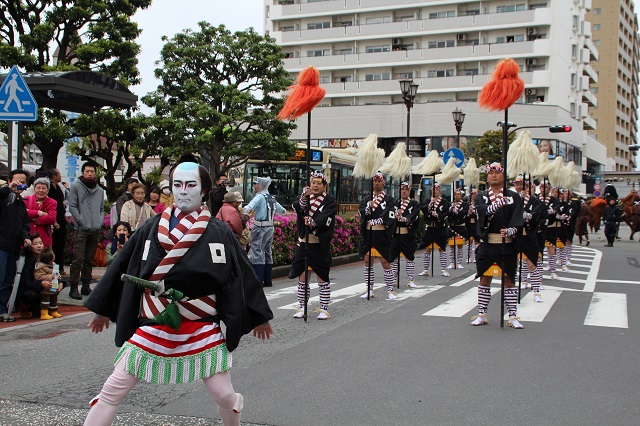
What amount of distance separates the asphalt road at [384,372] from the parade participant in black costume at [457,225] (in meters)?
6.48

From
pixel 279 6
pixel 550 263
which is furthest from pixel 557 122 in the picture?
pixel 550 263

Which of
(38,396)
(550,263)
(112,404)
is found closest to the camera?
(112,404)

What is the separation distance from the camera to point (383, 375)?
6266mm

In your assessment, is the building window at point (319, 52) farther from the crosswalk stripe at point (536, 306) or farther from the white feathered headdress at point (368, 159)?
the crosswalk stripe at point (536, 306)

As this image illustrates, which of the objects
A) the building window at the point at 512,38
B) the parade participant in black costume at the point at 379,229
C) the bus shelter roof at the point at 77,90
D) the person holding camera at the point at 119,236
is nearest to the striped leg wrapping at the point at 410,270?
the parade participant in black costume at the point at 379,229

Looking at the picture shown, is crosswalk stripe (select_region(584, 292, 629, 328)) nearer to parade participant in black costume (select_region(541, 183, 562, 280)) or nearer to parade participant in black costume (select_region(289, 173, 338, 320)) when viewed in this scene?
parade participant in black costume (select_region(541, 183, 562, 280))

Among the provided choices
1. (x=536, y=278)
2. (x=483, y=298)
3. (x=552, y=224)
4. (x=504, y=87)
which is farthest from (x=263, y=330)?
(x=552, y=224)

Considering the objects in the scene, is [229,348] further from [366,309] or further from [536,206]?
[536,206]

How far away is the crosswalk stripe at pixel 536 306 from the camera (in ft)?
32.1

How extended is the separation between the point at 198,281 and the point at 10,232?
5.63 m

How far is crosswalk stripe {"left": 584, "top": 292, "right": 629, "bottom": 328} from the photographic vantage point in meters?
9.33

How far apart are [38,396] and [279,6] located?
62.8 meters

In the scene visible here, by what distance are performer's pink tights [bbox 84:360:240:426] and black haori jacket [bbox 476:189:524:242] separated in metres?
5.60

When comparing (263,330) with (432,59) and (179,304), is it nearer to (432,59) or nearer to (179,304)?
(179,304)
